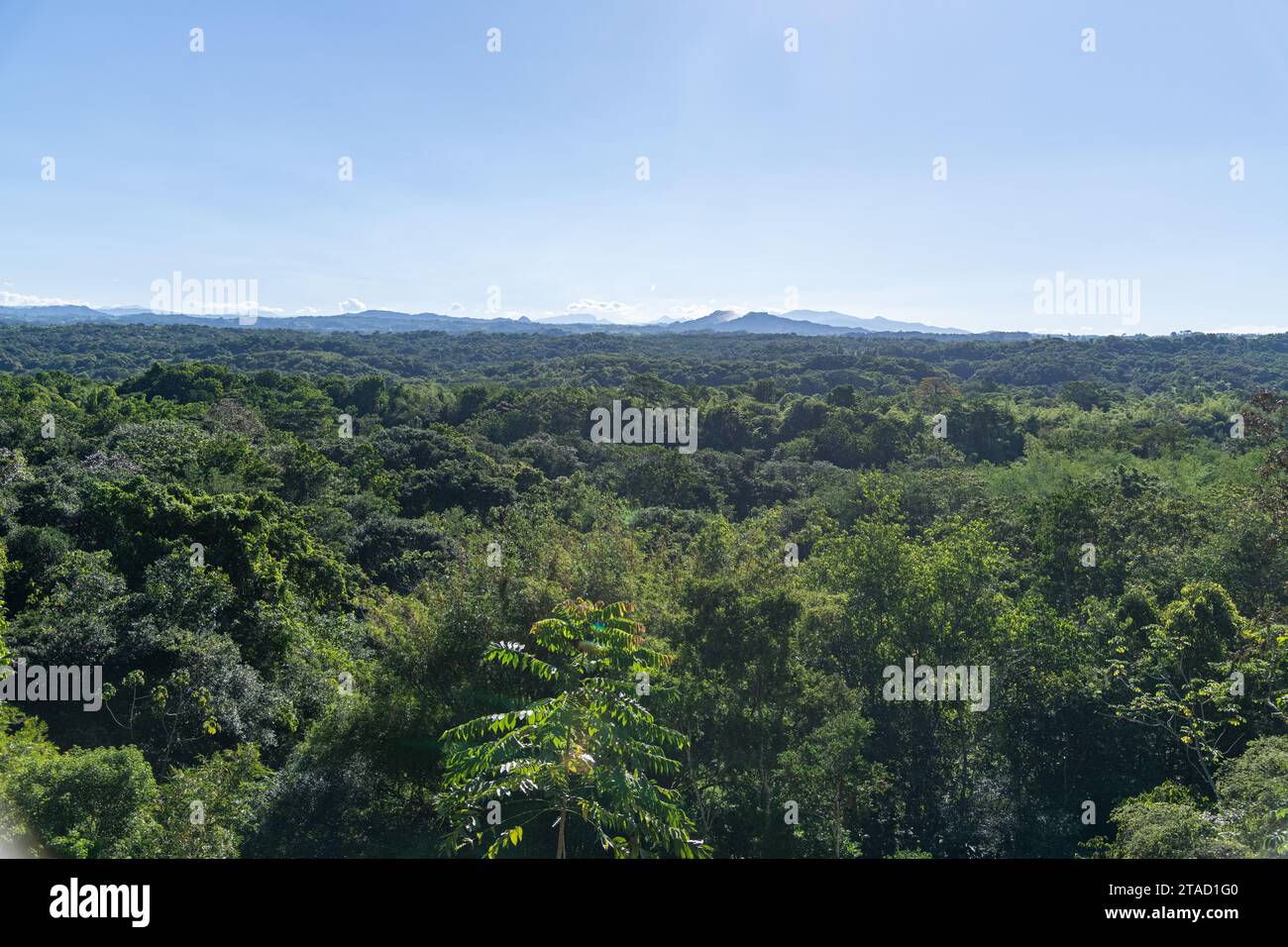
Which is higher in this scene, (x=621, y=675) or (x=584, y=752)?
(x=621, y=675)

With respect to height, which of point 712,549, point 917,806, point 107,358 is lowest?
point 917,806

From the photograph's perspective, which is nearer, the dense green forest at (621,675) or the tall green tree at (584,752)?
the tall green tree at (584,752)

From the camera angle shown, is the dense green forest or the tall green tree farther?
the dense green forest

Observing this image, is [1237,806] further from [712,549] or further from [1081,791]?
[712,549]

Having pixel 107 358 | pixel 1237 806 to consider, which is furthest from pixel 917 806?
pixel 107 358

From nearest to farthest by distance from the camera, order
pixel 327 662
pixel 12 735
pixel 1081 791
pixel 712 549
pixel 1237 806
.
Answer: pixel 1237 806
pixel 12 735
pixel 712 549
pixel 1081 791
pixel 327 662

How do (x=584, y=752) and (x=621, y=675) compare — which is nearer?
(x=584, y=752)

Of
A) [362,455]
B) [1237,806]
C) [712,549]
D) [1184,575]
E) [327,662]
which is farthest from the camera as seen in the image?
[362,455]
